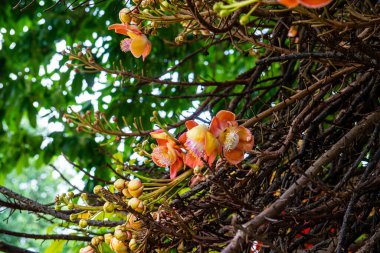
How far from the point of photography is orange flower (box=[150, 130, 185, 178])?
1.22 metres

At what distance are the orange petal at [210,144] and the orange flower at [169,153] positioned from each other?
9 centimetres

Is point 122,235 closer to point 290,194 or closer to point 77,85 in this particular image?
point 290,194

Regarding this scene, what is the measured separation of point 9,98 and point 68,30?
0.60 meters

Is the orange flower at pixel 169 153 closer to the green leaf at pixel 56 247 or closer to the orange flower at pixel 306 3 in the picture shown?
the orange flower at pixel 306 3

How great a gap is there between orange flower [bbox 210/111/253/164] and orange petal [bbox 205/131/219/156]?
0.02 meters

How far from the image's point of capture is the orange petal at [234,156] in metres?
1.17

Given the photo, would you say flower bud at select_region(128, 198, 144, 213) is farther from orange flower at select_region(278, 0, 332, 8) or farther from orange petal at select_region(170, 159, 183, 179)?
orange flower at select_region(278, 0, 332, 8)

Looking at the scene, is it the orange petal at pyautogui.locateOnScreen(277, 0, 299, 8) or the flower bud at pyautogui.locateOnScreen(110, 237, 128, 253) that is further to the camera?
the flower bud at pyautogui.locateOnScreen(110, 237, 128, 253)

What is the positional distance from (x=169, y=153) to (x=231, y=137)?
14cm

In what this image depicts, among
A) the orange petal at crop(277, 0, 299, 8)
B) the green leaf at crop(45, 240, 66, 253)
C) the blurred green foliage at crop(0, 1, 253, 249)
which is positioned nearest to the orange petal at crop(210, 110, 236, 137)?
the orange petal at crop(277, 0, 299, 8)

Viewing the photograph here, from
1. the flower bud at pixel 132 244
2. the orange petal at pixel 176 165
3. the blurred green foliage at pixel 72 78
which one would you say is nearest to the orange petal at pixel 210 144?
the orange petal at pixel 176 165

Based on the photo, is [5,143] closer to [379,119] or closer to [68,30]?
[68,30]

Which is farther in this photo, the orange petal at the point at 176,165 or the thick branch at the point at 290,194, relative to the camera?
the orange petal at the point at 176,165

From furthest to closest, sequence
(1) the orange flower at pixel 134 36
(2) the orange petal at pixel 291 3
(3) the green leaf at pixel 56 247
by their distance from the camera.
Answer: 1. (3) the green leaf at pixel 56 247
2. (1) the orange flower at pixel 134 36
3. (2) the orange petal at pixel 291 3
